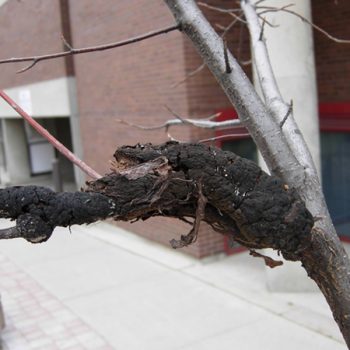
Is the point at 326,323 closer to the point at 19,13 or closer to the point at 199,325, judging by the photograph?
the point at 199,325

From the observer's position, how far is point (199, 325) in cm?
565

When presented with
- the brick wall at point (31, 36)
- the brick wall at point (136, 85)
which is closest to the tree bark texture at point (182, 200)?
the brick wall at point (136, 85)

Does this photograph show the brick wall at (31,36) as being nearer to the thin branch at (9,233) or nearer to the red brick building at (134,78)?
the red brick building at (134,78)

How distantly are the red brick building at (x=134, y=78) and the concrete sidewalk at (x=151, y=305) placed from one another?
2.48 feet

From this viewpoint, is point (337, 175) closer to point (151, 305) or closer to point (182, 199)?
point (151, 305)

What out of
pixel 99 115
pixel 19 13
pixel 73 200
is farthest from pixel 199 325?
pixel 19 13

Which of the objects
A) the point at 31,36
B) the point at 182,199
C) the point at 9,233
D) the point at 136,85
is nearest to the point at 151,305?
the point at 136,85

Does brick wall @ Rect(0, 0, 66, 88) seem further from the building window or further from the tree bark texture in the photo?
the tree bark texture

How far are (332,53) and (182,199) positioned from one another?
628 cm

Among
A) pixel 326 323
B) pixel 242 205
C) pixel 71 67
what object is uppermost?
pixel 71 67

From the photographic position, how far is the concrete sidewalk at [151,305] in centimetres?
534

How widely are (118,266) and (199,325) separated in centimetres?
263

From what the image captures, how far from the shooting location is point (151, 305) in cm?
630

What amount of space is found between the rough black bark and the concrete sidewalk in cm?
385
